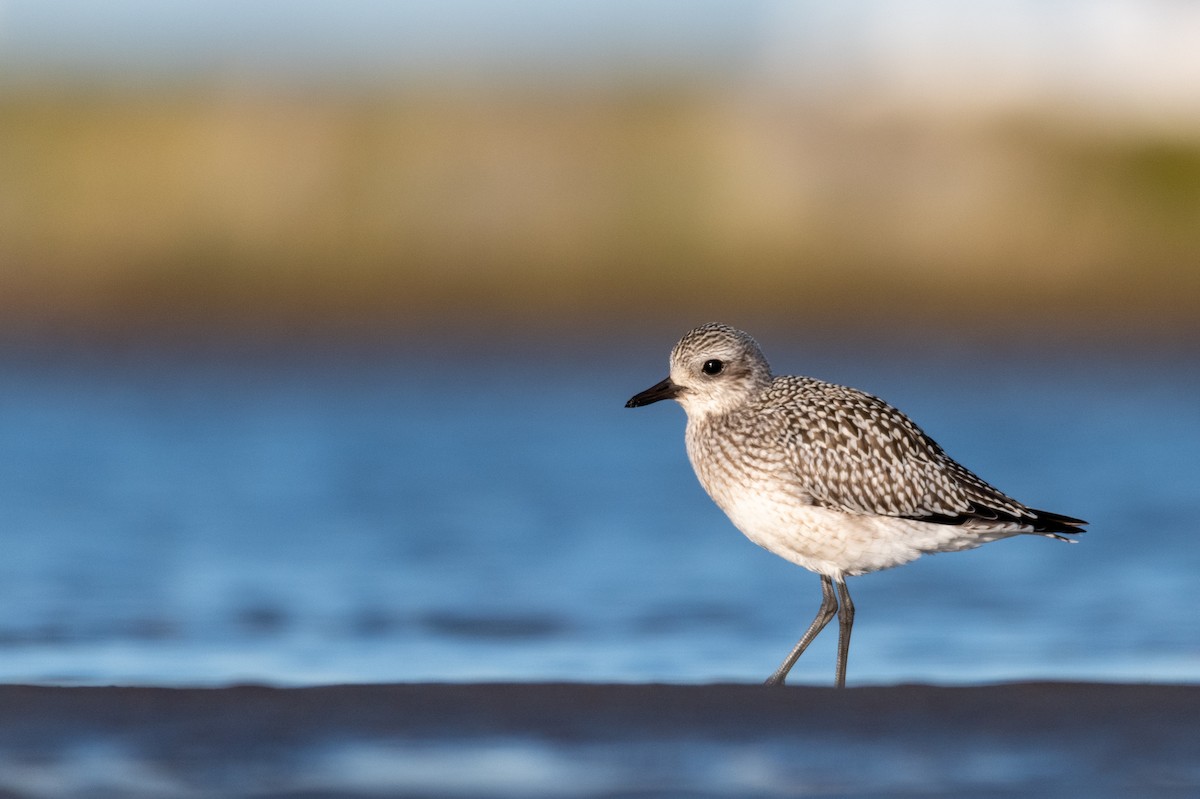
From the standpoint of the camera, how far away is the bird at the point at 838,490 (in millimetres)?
8688

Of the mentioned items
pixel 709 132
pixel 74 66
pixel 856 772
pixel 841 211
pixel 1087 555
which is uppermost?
pixel 74 66

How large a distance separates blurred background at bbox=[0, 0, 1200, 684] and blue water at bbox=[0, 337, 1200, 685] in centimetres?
5

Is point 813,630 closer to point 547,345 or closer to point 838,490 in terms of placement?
point 838,490

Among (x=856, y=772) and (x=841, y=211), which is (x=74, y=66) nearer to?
(x=841, y=211)

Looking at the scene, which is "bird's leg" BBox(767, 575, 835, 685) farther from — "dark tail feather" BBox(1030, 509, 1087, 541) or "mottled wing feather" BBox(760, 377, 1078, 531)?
"dark tail feather" BBox(1030, 509, 1087, 541)

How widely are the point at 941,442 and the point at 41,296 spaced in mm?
14157

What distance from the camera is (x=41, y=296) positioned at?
90.0 feet

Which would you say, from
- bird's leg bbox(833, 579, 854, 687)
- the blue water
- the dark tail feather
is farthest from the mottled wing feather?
the blue water

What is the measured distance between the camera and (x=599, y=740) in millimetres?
7035

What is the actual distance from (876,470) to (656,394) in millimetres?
1074

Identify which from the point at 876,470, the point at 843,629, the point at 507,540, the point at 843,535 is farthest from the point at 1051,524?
the point at 507,540

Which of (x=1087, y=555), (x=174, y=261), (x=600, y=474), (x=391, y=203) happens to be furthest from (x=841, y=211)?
(x=1087, y=555)

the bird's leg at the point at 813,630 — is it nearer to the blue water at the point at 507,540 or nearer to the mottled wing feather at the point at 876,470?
the blue water at the point at 507,540

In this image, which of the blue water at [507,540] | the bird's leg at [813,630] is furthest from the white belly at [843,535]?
the blue water at [507,540]
